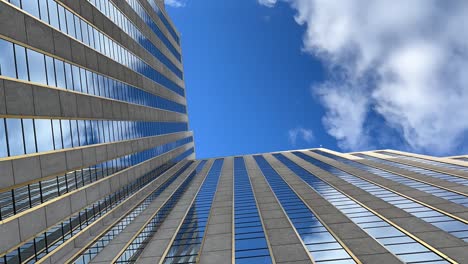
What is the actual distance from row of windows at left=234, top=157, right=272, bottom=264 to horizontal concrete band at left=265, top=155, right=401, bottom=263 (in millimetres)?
4754

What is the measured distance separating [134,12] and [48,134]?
3299 cm

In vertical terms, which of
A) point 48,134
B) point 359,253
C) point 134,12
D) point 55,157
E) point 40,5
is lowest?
point 359,253

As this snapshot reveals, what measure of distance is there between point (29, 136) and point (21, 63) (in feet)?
13.7

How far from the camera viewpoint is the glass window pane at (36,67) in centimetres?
2222

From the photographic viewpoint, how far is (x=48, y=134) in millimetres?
23516

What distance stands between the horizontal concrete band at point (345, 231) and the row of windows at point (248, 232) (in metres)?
4.75

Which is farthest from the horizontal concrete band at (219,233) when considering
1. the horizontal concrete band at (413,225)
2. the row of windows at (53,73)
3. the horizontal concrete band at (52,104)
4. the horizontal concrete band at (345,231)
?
the row of windows at (53,73)

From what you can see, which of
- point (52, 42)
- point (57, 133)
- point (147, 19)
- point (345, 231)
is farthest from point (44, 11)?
point (147, 19)

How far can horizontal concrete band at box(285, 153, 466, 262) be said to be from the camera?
20.3 meters

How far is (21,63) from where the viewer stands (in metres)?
21.1

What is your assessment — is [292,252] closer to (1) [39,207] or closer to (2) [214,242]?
(2) [214,242]

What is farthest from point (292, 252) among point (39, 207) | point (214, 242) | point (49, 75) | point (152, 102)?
point (152, 102)

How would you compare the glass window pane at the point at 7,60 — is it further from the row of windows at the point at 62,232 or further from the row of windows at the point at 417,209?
the row of windows at the point at 417,209

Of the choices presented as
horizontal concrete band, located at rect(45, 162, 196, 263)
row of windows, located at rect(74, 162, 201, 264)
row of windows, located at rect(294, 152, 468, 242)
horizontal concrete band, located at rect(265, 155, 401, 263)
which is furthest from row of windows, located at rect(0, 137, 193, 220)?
row of windows, located at rect(294, 152, 468, 242)
